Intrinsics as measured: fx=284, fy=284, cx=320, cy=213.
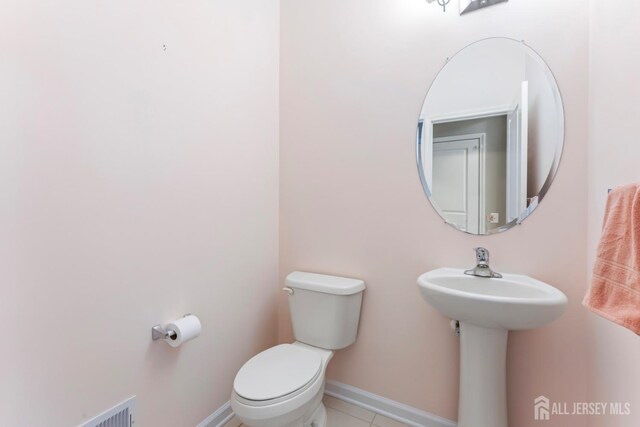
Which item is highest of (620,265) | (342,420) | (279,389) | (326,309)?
(620,265)

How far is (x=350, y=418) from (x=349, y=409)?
0.07 meters

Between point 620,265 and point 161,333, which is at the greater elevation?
point 620,265

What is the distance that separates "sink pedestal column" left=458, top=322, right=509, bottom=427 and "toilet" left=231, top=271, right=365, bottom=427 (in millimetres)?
573

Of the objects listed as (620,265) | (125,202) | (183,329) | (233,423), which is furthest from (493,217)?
(233,423)

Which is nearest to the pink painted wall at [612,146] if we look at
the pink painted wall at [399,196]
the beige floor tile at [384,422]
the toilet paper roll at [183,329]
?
the pink painted wall at [399,196]

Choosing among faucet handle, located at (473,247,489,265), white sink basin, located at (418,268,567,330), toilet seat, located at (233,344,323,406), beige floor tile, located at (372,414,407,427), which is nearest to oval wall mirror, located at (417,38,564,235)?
faucet handle, located at (473,247,489,265)

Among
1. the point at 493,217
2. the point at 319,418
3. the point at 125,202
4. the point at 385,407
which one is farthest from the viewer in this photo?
the point at 385,407

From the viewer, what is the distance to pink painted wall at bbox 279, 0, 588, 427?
3.84ft

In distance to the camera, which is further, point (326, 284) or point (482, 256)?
point (326, 284)

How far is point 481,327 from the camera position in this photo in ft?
3.80

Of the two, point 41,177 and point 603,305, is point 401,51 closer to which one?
point 603,305

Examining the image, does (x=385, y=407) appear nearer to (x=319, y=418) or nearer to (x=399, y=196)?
(x=319, y=418)

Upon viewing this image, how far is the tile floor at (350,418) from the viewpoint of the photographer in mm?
1477

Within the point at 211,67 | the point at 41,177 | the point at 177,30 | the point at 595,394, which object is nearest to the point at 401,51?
the point at 211,67
